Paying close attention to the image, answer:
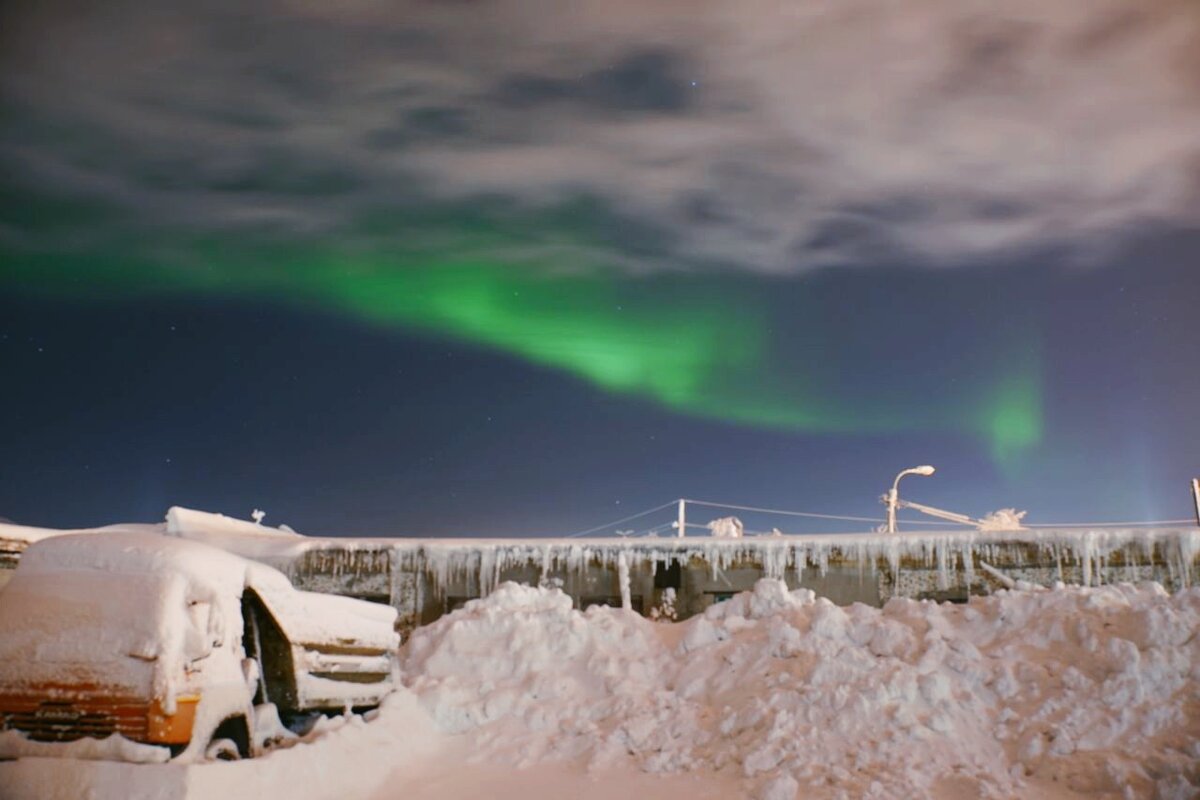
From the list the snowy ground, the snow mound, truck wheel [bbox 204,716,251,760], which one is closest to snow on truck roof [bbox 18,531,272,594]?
truck wheel [bbox 204,716,251,760]

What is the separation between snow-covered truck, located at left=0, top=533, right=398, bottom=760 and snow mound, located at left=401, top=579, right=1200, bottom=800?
306 cm

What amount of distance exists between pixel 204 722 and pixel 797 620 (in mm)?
6289

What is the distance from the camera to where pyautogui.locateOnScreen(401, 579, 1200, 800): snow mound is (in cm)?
752

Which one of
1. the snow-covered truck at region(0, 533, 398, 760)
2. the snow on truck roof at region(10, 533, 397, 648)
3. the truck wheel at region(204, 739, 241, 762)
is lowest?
the truck wheel at region(204, 739, 241, 762)

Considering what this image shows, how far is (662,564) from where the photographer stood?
1360cm

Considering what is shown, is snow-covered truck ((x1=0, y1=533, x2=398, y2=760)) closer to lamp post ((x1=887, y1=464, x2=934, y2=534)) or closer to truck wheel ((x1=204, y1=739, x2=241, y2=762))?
truck wheel ((x1=204, y1=739, x2=241, y2=762))

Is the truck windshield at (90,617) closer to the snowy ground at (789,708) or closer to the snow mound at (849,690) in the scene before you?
the snowy ground at (789,708)

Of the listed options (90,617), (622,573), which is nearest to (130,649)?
(90,617)

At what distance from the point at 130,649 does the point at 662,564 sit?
8.93 meters

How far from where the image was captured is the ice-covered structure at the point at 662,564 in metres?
13.1

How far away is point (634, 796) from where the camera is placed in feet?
24.6

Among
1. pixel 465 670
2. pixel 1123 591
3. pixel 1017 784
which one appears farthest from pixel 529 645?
pixel 1123 591

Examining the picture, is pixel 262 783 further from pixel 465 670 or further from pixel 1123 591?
pixel 1123 591

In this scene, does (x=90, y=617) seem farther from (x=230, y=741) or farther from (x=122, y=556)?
(x=230, y=741)
